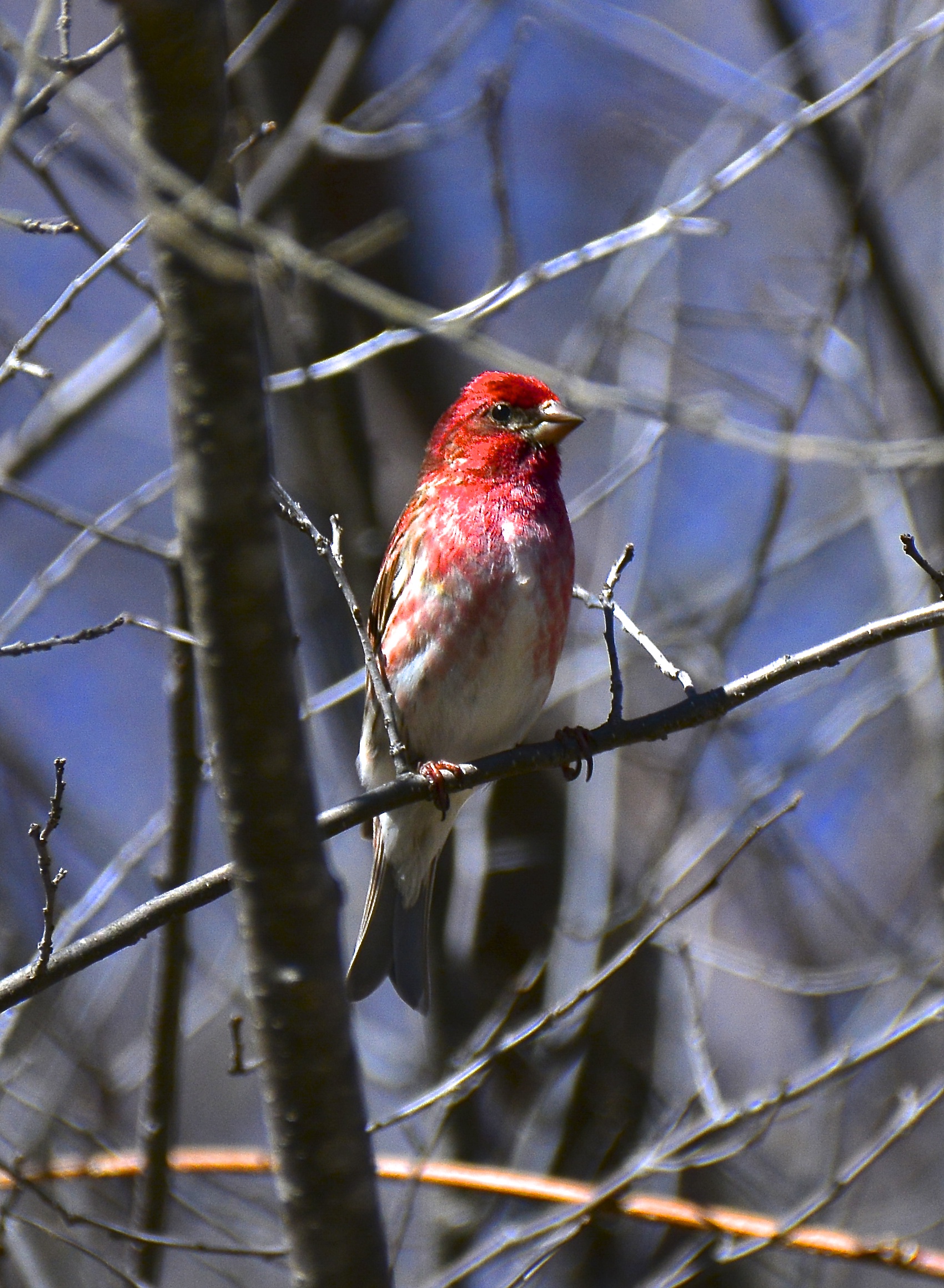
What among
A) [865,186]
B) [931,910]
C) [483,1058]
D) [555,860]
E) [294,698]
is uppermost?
[865,186]

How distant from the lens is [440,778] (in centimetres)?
418

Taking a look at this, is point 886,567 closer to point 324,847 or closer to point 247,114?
point 247,114

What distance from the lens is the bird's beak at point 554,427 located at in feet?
17.6

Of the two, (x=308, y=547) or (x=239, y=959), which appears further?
(x=308, y=547)

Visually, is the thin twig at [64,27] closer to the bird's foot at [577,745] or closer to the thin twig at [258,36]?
the thin twig at [258,36]

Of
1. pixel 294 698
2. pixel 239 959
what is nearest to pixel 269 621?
pixel 294 698

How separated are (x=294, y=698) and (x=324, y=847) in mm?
368

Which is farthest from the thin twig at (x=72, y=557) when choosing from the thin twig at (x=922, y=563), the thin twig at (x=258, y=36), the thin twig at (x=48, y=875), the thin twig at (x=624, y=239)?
the thin twig at (x=922, y=563)

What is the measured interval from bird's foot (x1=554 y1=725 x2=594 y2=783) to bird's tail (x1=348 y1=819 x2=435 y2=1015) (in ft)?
3.01

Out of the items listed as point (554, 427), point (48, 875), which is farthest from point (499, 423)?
point (48, 875)

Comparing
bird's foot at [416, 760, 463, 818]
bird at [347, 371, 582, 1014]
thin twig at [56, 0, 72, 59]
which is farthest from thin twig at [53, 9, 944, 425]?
bird's foot at [416, 760, 463, 818]

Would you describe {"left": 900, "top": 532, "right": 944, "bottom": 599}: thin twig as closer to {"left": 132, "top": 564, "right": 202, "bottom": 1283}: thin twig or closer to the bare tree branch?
the bare tree branch

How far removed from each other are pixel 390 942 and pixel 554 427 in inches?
79.6

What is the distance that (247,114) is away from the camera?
6.52 meters
